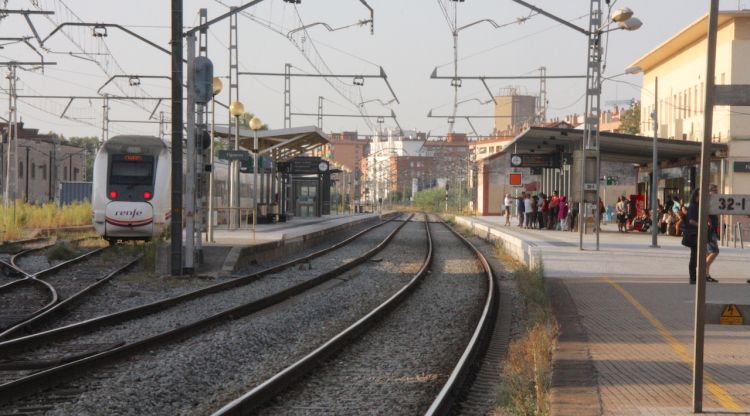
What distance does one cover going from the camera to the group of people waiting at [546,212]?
37750 mm

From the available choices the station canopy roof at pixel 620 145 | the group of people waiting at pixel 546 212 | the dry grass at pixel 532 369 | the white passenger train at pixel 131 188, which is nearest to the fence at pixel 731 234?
the station canopy roof at pixel 620 145

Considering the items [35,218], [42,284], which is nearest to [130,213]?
[42,284]

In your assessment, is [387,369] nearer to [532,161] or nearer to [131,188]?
[131,188]

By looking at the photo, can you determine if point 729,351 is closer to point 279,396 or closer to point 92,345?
point 279,396

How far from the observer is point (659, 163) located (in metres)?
40.7

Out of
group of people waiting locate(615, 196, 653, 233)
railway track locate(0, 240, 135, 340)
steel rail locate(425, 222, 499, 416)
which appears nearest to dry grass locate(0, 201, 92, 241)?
railway track locate(0, 240, 135, 340)

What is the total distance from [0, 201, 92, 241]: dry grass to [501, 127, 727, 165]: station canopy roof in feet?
58.6

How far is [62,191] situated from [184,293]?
143 ft

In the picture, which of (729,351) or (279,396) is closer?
(279,396)

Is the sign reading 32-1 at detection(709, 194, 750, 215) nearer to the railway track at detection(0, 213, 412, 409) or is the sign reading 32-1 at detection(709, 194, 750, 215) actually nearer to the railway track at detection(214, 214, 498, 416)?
the railway track at detection(214, 214, 498, 416)

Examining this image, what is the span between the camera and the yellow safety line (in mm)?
6902

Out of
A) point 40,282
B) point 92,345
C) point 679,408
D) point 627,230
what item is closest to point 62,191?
point 627,230

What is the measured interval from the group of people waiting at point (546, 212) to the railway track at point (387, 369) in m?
23.0

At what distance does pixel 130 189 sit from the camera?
26.2 meters
